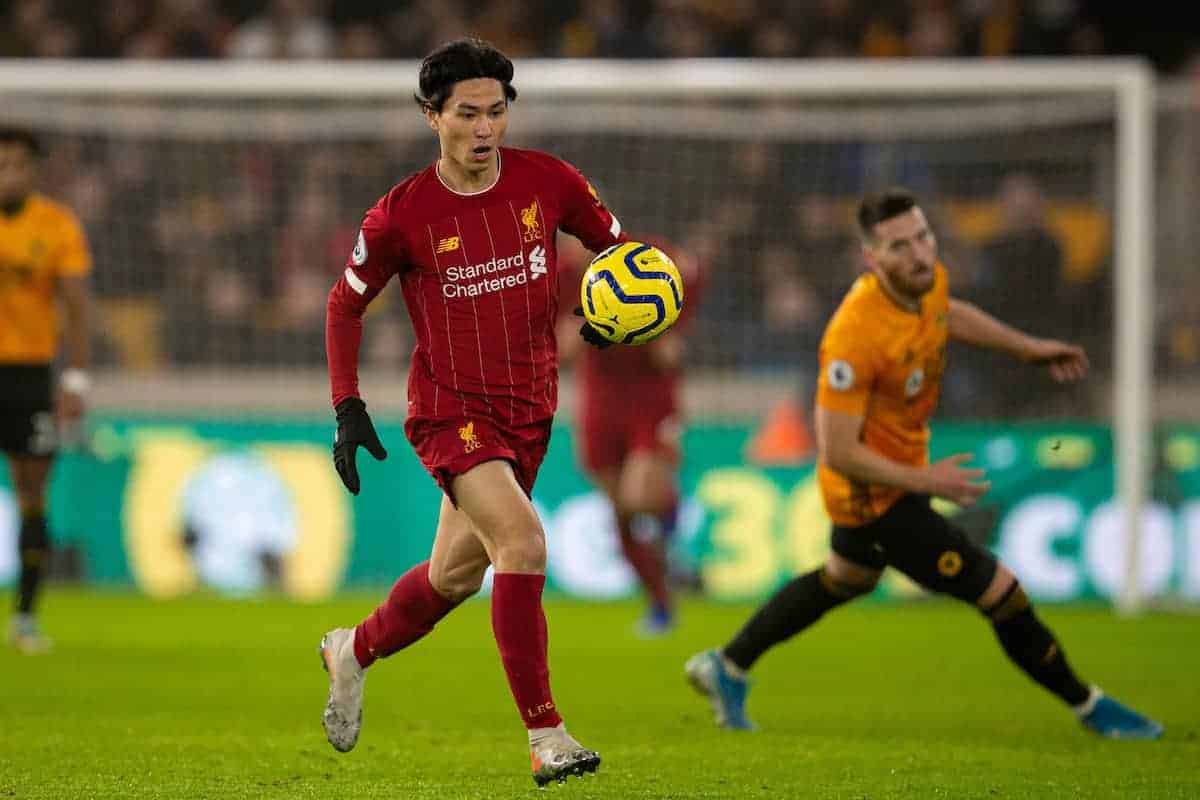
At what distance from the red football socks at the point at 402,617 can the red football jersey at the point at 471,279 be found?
19.8 inches

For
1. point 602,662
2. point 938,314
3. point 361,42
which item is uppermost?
point 361,42

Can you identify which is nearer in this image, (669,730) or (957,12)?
(669,730)

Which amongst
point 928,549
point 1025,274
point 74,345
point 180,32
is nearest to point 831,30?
point 1025,274

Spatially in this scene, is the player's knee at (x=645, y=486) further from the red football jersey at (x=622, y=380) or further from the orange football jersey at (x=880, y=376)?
the orange football jersey at (x=880, y=376)

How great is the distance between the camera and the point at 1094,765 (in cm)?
560

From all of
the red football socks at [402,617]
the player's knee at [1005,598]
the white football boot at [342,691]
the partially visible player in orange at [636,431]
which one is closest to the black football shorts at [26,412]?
the partially visible player in orange at [636,431]

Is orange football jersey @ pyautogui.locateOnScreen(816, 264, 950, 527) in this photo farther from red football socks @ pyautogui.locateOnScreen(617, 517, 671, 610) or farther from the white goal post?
the white goal post

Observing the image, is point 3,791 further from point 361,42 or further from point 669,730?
point 361,42

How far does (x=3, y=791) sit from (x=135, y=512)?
7249 mm

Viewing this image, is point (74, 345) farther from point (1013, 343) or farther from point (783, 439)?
point (783, 439)

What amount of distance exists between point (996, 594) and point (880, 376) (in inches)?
31.6

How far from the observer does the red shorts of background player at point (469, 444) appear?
5074mm

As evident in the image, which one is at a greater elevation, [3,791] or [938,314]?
[938,314]

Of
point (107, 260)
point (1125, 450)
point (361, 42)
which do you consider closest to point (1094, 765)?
point (1125, 450)
